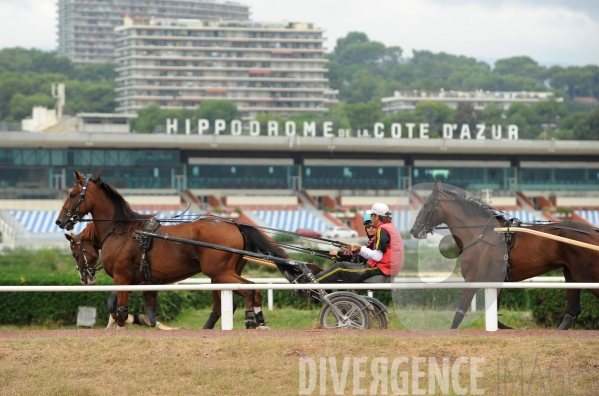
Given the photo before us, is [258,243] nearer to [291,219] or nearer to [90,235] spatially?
[90,235]

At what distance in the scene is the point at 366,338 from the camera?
9.98 meters

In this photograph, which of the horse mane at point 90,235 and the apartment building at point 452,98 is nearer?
the horse mane at point 90,235

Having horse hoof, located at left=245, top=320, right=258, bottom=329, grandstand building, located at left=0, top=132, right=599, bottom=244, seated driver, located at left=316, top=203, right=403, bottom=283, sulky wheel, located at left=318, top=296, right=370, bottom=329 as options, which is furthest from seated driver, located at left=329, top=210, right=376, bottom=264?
grandstand building, located at left=0, top=132, right=599, bottom=244

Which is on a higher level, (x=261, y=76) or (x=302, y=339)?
(x=261, y=76)

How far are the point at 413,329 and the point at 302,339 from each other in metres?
1.32

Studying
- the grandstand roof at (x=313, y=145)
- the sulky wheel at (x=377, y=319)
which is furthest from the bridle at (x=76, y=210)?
the grandstand roof at (x=313, y=145)

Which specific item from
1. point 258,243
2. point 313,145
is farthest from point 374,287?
point 313,145

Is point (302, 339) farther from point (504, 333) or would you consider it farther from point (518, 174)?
point (518, 174)

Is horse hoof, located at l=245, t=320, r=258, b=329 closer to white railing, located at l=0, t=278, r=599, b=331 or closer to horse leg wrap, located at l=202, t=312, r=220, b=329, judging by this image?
white railing, located at l=0, t=278, r=599, b=331

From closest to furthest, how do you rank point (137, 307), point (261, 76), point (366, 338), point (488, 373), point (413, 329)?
point (488, 373) → point (366, 338) → point (413, 329) → point (137, 307) → point (261, 76)

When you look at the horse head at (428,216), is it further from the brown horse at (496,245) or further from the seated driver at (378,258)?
the seated driver at (378,258)

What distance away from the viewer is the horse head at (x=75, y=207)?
40.5 feet

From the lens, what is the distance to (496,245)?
11594 millimetres

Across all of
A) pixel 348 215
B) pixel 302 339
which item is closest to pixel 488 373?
pixel 302 339
